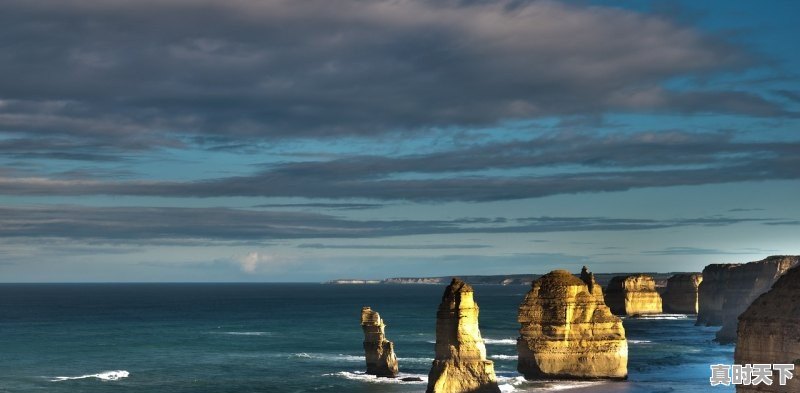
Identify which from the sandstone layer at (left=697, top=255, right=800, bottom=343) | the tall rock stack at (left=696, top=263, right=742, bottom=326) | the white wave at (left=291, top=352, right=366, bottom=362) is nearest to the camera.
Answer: the white wave at (left=291, top=352, right=366, bottom=362)

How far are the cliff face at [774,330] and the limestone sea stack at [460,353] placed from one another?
2108cm

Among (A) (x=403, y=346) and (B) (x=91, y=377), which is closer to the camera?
(B) (x=91, y=377)

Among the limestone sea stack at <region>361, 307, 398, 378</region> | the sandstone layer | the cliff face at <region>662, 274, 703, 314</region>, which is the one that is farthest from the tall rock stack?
the limestone sea stack at <region>361, 307, 398, 378</region>

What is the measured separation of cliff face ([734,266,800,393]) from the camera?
35.0 metres

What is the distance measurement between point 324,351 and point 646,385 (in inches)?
1655

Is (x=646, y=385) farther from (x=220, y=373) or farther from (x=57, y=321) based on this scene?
(x=57, y=321)

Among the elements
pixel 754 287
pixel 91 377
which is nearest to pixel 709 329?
pixel 754 287

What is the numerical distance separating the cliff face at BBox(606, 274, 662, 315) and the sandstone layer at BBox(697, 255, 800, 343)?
30443mm

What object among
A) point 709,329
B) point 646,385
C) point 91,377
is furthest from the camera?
point 709,329

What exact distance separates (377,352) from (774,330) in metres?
40.9

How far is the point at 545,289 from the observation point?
6888 centimetres

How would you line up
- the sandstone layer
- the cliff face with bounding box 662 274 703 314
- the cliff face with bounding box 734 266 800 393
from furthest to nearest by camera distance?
1. the cliff face with bounding box 662 274 703 314
2. the sandstone layer
3. the cliff face with bounding box 734 266 800 393

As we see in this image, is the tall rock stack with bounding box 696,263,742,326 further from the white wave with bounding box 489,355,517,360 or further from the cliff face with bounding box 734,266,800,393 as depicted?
the cliff face with bounding box 734,266,800,393

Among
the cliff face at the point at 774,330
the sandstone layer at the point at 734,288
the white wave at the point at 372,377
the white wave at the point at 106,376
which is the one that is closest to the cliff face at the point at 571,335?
the white wave at the point at 372,377
